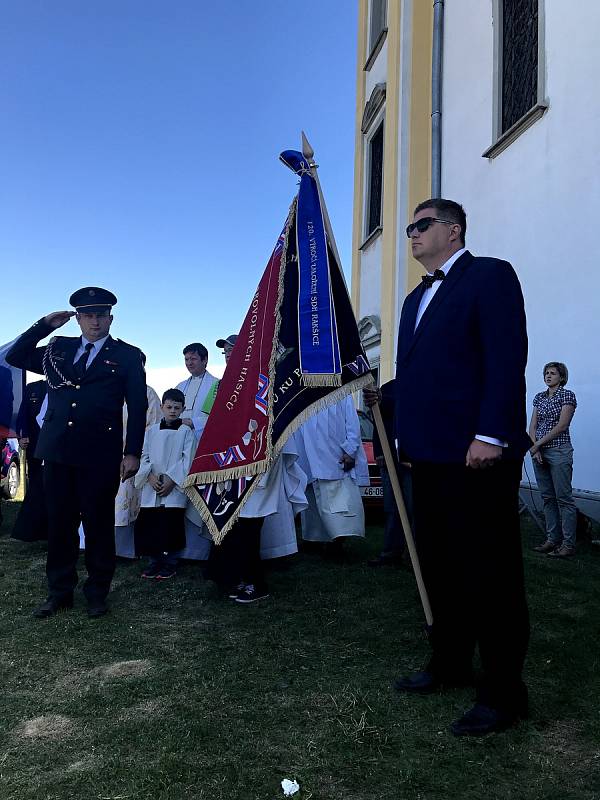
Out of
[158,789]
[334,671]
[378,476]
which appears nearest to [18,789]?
[158,789]

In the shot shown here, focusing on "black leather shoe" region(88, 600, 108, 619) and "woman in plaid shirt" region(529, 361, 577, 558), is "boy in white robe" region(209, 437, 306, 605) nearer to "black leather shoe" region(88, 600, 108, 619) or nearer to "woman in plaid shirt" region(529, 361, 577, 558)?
"black leather shoe" region(88, 600, 108, 619)

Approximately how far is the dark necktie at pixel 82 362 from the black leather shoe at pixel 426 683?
2615 mm

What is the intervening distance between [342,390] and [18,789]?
227cm

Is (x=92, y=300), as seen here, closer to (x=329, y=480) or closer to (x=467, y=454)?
(x=329, y=480)

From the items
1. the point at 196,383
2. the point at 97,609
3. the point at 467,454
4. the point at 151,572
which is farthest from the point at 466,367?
the point at 196,383

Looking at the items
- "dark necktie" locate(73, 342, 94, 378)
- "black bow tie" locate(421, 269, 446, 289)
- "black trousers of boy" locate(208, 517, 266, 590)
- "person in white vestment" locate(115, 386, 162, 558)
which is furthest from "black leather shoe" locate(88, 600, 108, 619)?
"black bow tie" locate(421, 269, 446, 289)

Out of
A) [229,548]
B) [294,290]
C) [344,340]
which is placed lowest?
[229,548]

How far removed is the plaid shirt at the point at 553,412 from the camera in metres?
6.18

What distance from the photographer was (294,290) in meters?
3.87

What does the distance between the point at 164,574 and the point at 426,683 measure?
275 centimetres

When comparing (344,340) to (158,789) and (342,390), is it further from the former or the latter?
(158,789)

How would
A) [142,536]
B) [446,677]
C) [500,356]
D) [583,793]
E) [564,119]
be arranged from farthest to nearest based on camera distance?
[564,119] → [142,536] → [446,677] → [500,356] → [583,793]

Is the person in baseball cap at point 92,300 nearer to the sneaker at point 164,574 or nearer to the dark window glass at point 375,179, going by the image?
the sneaker at point 164,574

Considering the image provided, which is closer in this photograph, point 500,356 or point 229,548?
point 500,356
